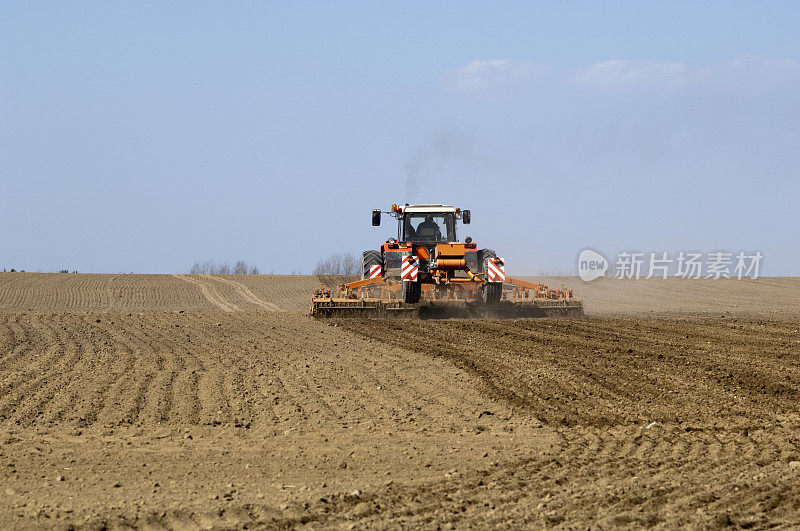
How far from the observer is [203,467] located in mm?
7035

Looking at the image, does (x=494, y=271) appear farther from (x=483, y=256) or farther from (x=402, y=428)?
(x=402, y=428)

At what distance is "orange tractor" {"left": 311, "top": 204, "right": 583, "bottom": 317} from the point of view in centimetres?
2098

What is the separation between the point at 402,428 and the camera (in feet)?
27.9

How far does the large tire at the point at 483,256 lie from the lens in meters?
22.1

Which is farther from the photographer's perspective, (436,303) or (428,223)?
(428,223)

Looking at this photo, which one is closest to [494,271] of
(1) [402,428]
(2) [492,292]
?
(2) [492,292]

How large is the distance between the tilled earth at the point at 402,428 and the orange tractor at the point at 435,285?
3.82 metres


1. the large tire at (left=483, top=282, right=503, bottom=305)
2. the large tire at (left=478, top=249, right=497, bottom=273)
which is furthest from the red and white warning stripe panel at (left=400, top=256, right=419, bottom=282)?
the large tire at (left=478, top=249, right=497, bottom=273)

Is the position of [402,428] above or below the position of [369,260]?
below

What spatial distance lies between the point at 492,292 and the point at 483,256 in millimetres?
1716

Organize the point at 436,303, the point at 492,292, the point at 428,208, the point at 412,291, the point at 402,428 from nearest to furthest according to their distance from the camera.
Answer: the point at 402,428, the point at 412,291, the point at 492,292, the point at 436,303, the point at 428,208

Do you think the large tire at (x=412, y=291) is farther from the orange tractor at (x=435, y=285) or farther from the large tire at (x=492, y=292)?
the large tire at (x=492, y=292)

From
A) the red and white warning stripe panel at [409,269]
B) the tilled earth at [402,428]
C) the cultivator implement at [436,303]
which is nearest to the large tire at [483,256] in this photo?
the cultivator implement at [436,303]

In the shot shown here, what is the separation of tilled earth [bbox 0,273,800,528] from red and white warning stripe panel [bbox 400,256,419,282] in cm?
356
